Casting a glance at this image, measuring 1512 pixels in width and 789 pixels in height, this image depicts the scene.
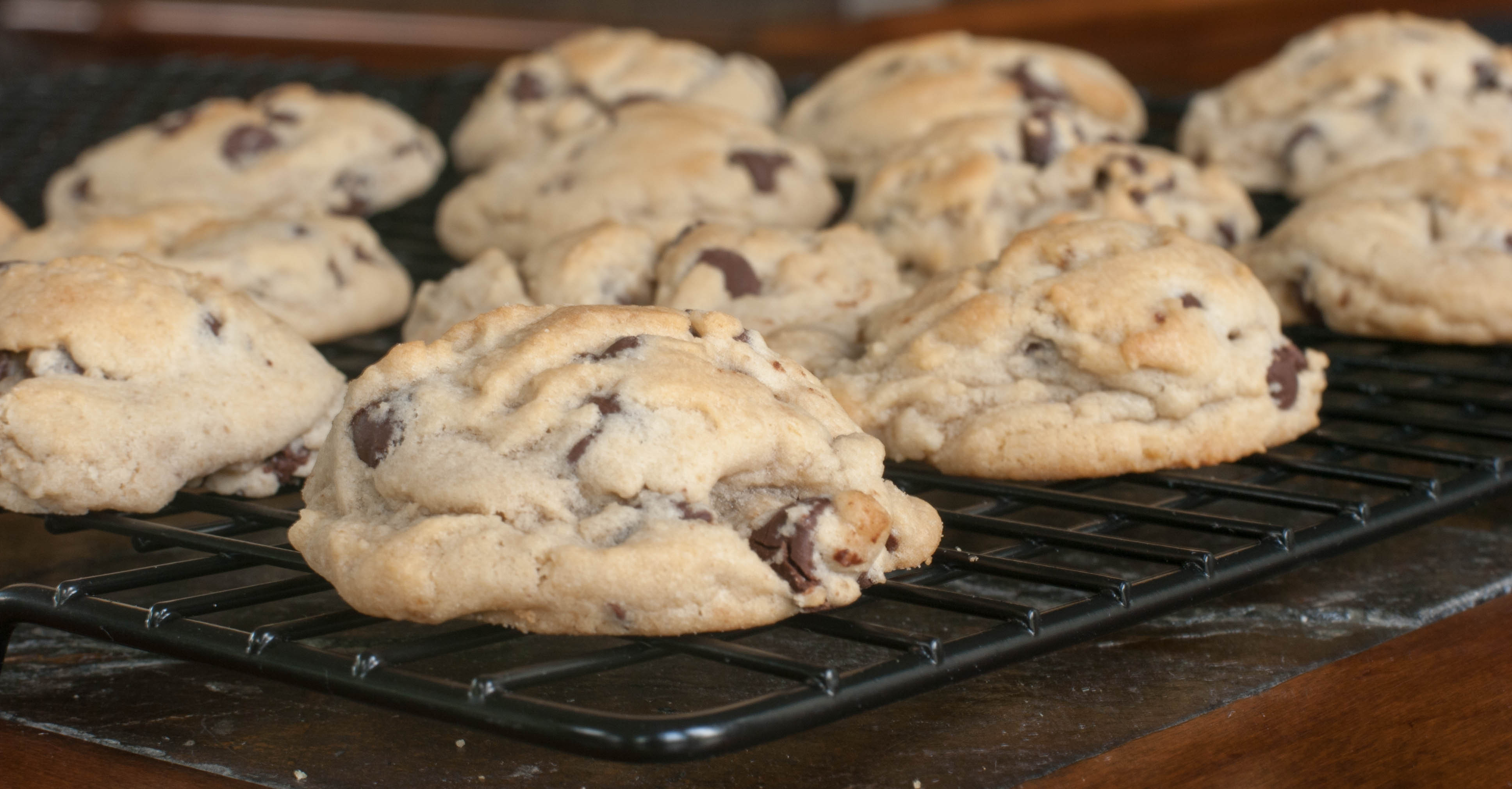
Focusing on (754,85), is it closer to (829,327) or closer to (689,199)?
(689,199)

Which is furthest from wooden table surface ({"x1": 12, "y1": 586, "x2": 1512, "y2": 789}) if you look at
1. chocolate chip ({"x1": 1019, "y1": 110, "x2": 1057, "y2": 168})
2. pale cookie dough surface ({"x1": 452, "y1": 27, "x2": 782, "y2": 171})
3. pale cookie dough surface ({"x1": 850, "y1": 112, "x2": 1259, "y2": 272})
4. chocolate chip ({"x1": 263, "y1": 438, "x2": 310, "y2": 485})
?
→ pale cookie dough surface ({"x1": 452, "y1": 27, "x2": 782, "y2": 171})

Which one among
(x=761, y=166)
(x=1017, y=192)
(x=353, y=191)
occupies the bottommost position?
(x=353, y=191)

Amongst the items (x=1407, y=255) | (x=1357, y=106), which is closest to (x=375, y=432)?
(x=1407, y=255)

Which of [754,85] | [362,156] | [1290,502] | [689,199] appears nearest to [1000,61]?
[754,85]

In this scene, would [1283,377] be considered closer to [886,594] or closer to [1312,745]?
[1312,745]

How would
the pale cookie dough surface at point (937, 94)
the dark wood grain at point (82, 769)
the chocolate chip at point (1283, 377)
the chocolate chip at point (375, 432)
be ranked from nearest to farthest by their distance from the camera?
the dark wood grain at point (82, 769) < the chocolate chip at point (375, 432) < the chocolate chip at point (1283, 377) < the pale cookie dough surface at point (937, 94)

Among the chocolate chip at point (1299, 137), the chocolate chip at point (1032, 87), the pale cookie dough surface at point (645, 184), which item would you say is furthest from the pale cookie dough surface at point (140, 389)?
the chocolate chip at point (1299, 137)

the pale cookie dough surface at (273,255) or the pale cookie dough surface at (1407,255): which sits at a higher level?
the pale cookie dough surface at (1407,255)

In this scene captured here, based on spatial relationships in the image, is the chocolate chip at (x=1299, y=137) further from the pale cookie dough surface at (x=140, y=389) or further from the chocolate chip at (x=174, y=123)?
the chocolate chip at (x=174, y=123)
